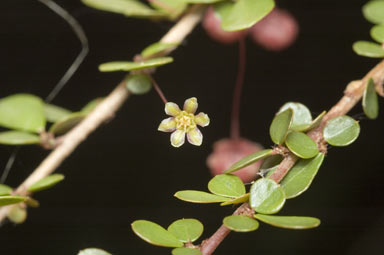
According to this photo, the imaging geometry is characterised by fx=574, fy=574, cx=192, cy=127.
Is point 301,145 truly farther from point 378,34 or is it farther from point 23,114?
point 23,114

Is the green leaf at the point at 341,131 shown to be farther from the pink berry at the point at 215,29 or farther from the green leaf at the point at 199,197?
the pink berry at the point at 215,29

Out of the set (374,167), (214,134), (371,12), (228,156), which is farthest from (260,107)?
(371,12)

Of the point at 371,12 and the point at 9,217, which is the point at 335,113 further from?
the point at 9,217

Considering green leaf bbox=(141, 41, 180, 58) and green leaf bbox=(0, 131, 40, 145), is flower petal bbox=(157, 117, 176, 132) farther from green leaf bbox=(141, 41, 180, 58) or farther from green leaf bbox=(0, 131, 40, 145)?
green leaf bbox=(0, 131, 40, 145)

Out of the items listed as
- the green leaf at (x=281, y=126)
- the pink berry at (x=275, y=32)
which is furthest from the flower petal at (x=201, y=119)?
the pink berry at (x=275, y=32)

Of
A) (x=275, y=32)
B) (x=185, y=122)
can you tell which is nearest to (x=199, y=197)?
(x=185, y=122)
